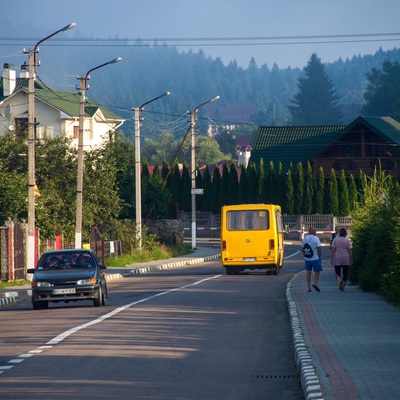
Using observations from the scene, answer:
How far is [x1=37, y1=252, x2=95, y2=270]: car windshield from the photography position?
26.4 m

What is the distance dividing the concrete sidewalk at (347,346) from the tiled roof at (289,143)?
238 feet

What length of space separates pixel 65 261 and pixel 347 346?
13418mm

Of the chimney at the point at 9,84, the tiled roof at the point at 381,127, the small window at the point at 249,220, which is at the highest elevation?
the chimney at the point at 9,84

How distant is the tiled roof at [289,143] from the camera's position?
98.0m

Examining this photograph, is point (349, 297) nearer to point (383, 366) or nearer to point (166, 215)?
point (383, 366)

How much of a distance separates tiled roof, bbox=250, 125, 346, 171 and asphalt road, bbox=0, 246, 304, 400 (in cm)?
7013

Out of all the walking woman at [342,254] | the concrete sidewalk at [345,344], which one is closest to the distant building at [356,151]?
the walking woman at [342,254]

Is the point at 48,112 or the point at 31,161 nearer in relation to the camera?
the point at 31,161

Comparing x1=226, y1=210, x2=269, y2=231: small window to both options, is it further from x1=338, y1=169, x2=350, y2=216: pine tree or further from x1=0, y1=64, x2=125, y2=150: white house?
x1=338, y1=169, x2=350, y2=216: pine tree

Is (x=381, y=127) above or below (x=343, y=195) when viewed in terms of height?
above

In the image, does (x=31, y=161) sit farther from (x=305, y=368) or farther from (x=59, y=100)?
(x=59, y=100)

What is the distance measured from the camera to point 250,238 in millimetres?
41812

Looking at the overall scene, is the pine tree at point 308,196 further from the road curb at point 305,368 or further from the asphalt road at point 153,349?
the road curb at point 305,368

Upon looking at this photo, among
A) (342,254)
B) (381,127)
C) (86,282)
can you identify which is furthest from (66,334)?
(381,127)
